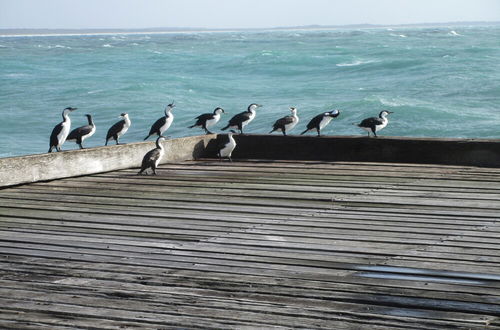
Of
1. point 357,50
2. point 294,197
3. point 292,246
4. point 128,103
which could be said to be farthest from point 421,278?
point 357,50

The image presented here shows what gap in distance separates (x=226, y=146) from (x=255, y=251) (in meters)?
4.97

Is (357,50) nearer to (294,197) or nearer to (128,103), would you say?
(128,103)

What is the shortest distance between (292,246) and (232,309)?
159 cm

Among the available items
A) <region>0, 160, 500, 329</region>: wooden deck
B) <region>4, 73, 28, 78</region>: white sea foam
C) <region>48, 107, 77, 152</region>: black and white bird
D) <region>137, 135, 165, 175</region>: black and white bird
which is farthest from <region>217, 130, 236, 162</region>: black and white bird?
<region>4, 73, 28, 78</region>: white sea foam

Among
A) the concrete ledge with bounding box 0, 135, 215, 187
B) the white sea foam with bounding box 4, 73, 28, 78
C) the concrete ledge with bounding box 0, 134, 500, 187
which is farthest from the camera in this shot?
the white sea foam with bounding box 4, 73, 28, 78

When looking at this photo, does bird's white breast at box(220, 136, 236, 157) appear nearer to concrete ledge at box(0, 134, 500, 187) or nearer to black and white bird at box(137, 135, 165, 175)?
concrete ledge at box(0, 134, 500, 187)

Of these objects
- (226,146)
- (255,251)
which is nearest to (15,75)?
(226,146)

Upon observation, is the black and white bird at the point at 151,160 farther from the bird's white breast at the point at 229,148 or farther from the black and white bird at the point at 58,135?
the black and white bird at the point at 58,135

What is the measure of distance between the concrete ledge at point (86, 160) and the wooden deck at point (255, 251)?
195 mm

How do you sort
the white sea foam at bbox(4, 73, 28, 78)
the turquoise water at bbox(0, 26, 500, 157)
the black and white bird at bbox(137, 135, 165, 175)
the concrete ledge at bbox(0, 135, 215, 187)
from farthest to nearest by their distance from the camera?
1. the white sea foam at bbox(4, 73, 28, 78)
2. the turquoise water at bbox(0, 26, 500, 157)
3. the black and white bird at bbox(137, 135, 165, 175)
4. the concrete ledge at bbox(0, 135, 215, 187)

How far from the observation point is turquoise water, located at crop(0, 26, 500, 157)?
Answer: 38.1m

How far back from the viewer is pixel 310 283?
5.50 m

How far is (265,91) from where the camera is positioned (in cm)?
5675

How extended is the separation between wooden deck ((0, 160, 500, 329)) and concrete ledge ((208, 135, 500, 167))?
0.39 m
